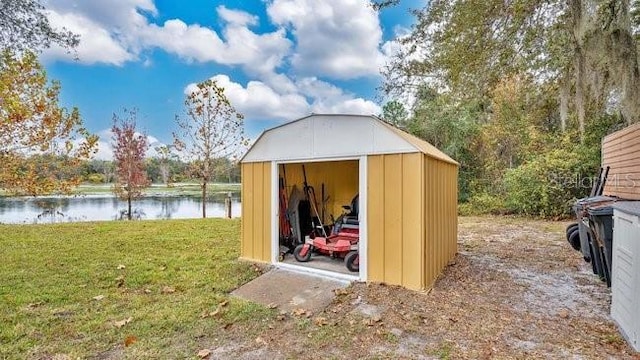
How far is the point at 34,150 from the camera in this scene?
7922mm

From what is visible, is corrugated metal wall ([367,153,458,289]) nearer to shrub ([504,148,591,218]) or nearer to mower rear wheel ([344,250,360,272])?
mower rear wheel ([344,250,360,272])

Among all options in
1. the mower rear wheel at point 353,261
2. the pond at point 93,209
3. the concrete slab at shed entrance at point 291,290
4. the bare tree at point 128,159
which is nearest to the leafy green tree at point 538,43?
the mower rear wheel at point 353,261

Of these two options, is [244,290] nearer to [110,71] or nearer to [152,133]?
[110,71]

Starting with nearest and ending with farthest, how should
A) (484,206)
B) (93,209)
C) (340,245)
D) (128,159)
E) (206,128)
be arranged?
(340,245), (484,206), (206,128), (128,159), (93,209)

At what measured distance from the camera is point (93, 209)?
57.4 ft

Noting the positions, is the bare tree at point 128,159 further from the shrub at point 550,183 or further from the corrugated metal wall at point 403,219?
the shrub at point 550,183

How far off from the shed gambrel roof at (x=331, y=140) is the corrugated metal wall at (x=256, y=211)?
0.21 m

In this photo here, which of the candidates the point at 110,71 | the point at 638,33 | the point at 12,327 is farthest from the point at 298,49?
the point at 12,327

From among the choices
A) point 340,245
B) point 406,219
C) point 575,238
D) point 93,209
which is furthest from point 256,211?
point 93,209

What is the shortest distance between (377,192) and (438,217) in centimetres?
95

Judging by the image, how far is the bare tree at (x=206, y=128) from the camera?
12.2 metres

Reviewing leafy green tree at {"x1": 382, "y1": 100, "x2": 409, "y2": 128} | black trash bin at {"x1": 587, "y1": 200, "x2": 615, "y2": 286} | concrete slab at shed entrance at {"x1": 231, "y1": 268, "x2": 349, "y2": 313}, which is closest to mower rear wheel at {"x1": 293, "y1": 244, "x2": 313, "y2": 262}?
concrete slab at shed entrance at {"x1": 231, "y1": 268, "x2": 349, "y2": 313}

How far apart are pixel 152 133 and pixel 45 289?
1241 cm

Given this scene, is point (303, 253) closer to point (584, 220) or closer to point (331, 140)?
point (331, 140)
